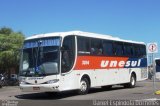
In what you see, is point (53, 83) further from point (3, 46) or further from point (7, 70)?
point (7, 70)

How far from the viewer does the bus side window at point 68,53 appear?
21.2 metres

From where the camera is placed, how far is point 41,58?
69.5 feet

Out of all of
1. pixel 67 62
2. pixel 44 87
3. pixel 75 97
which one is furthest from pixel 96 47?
pixel 44 87

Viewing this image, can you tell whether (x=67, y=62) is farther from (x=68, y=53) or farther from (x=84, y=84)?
(x=84, y=84)

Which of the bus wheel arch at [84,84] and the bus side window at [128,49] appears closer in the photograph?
the bus wheel arch at [84,84]

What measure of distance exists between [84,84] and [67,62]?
7.59ft

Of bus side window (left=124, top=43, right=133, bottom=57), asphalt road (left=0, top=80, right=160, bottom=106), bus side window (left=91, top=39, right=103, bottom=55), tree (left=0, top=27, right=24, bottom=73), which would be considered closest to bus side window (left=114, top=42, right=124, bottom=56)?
bus side window (left=124, top=43, right=133, bottom=57)

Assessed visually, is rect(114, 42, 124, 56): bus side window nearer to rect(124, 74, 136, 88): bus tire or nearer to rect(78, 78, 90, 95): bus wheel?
rect(124, 74, 136, 88): bus tire

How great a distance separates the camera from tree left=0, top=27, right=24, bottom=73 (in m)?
38.1

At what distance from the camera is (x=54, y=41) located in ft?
70.0

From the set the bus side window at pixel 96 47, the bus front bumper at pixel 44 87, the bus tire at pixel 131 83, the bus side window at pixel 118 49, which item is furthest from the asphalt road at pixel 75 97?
the bus tire at pixel 131 83

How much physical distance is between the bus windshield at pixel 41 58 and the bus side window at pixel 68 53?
0.43 meters

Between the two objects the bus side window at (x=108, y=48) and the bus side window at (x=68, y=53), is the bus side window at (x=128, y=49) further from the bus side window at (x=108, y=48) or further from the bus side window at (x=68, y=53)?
the bus side window at (x=68, y=53)

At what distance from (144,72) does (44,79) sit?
12.2m
